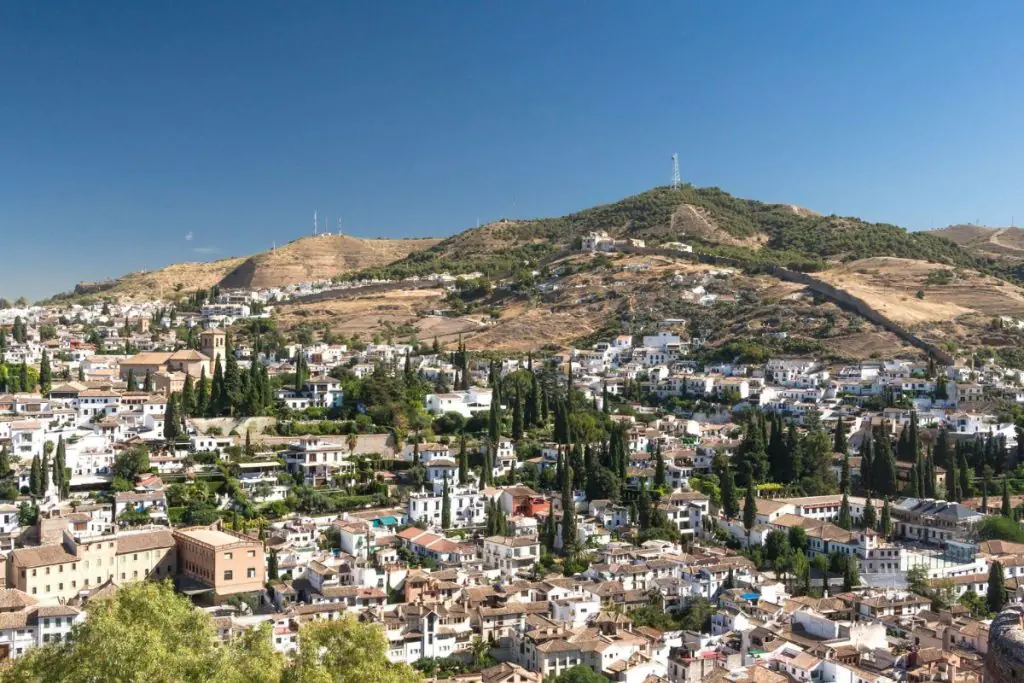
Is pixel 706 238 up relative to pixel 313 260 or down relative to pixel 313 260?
down

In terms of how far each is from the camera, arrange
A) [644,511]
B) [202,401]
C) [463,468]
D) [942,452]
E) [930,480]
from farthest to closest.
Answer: [202,401] < [942,452] < [930,480] < [463,468] < [644,511]

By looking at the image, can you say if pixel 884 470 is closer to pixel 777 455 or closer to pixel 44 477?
pixel 777 455

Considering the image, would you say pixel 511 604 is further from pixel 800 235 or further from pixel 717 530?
pixel 800 235

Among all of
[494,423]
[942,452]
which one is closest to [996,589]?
[942,452]

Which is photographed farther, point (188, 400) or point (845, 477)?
point (188, 400)

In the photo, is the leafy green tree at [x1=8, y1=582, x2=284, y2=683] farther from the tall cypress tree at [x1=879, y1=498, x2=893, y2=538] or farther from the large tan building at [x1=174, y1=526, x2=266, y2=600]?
the tall cypress tree at [x1=879, y1=498, x2=893, y2=538]

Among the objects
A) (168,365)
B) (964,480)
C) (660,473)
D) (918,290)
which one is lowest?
(964,480)

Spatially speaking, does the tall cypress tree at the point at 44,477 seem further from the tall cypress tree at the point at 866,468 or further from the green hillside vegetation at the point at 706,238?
the green hillside vegetation at the point at 706,238

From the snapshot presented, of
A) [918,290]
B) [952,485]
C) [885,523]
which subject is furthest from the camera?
[918,290]

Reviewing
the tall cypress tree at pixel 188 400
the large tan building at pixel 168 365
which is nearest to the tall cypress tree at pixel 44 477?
the tall cypress tree at pixel 188 400
